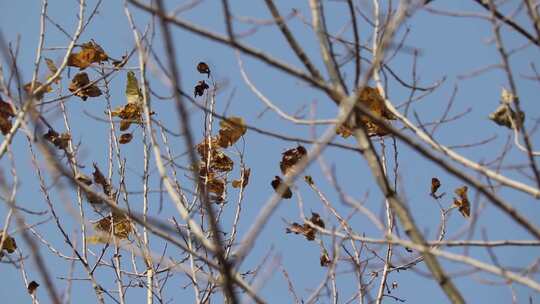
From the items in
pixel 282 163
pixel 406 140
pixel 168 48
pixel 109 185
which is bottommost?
pixel 168 48

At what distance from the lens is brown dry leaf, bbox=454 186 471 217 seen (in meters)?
3.66

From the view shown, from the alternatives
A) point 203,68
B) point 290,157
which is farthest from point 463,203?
point 203,68

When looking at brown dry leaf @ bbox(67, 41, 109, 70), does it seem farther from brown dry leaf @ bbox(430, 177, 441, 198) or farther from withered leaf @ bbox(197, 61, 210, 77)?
brown dry leaf @ bbox(430, 177, 441, 198)

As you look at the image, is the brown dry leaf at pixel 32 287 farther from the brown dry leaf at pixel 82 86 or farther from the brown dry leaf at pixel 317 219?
the brown dry leaf at pixel 317 219

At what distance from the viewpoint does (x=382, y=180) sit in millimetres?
1848

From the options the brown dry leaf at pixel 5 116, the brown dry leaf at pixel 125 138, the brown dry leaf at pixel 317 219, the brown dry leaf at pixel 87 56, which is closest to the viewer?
the brown dry leaf at pixel 5 116

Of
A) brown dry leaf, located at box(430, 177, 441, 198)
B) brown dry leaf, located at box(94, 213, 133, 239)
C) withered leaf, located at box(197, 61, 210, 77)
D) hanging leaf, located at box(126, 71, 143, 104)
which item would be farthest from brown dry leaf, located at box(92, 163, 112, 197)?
brown dry leaf, located at box(430, 177, 441, 198)

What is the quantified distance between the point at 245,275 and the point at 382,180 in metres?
2.87

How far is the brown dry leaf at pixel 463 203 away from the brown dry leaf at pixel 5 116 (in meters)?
2.44

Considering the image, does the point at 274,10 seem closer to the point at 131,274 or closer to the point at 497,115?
the point at 497,115

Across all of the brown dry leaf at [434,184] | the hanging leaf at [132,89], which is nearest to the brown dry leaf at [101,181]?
the hanging leaf at [132,89]

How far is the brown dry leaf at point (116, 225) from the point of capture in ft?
12.8

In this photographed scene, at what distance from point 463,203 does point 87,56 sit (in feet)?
7.68

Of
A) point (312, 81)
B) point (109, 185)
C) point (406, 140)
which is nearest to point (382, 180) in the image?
point (406, 140)
